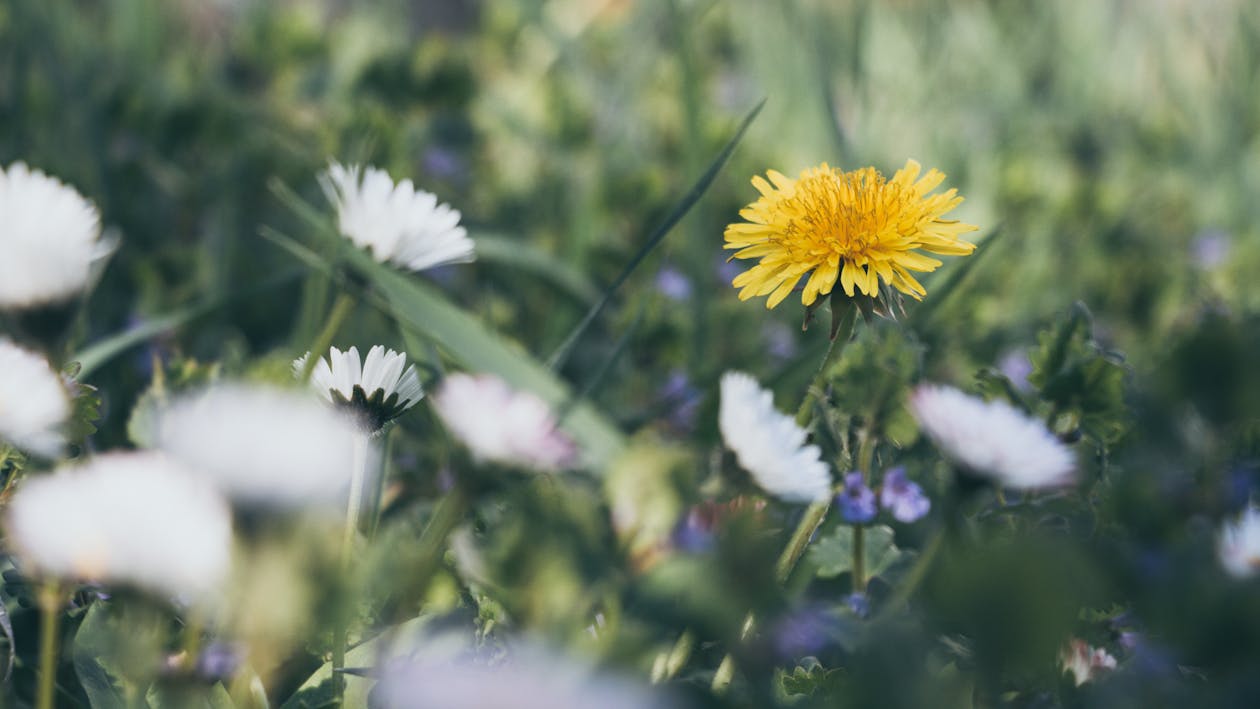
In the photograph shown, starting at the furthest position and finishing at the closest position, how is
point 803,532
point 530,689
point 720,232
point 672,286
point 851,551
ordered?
point 720,232, point 672,286, point 851,551, point 803,532, point 530,689

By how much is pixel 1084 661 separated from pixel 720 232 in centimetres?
96

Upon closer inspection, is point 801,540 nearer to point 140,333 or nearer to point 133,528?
point 133,528

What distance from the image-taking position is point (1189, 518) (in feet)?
2.40

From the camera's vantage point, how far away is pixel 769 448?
52cm

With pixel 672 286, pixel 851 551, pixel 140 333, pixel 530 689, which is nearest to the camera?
pixel 530 689

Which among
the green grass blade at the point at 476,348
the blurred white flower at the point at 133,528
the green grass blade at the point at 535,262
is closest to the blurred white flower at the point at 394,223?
the green grass blade at the point at 476,348

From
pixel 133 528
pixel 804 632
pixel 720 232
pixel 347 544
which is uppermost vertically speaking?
pixel 133 528

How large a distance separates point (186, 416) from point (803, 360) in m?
0.50

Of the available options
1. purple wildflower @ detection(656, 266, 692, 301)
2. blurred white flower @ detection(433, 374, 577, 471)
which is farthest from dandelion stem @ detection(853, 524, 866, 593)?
purple wildflower @ detection(656, 266, 692, 301)

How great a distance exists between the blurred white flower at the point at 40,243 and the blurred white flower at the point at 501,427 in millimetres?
241

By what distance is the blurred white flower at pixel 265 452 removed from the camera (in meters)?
0.38

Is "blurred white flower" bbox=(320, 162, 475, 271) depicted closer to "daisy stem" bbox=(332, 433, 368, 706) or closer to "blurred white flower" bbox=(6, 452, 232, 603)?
"daisy stem" bbox=(332, 433, 368, 706)

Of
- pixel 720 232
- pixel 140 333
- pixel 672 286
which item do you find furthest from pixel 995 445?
pixel 720 232

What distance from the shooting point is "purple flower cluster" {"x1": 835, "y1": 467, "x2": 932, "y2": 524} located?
0.61 meters
